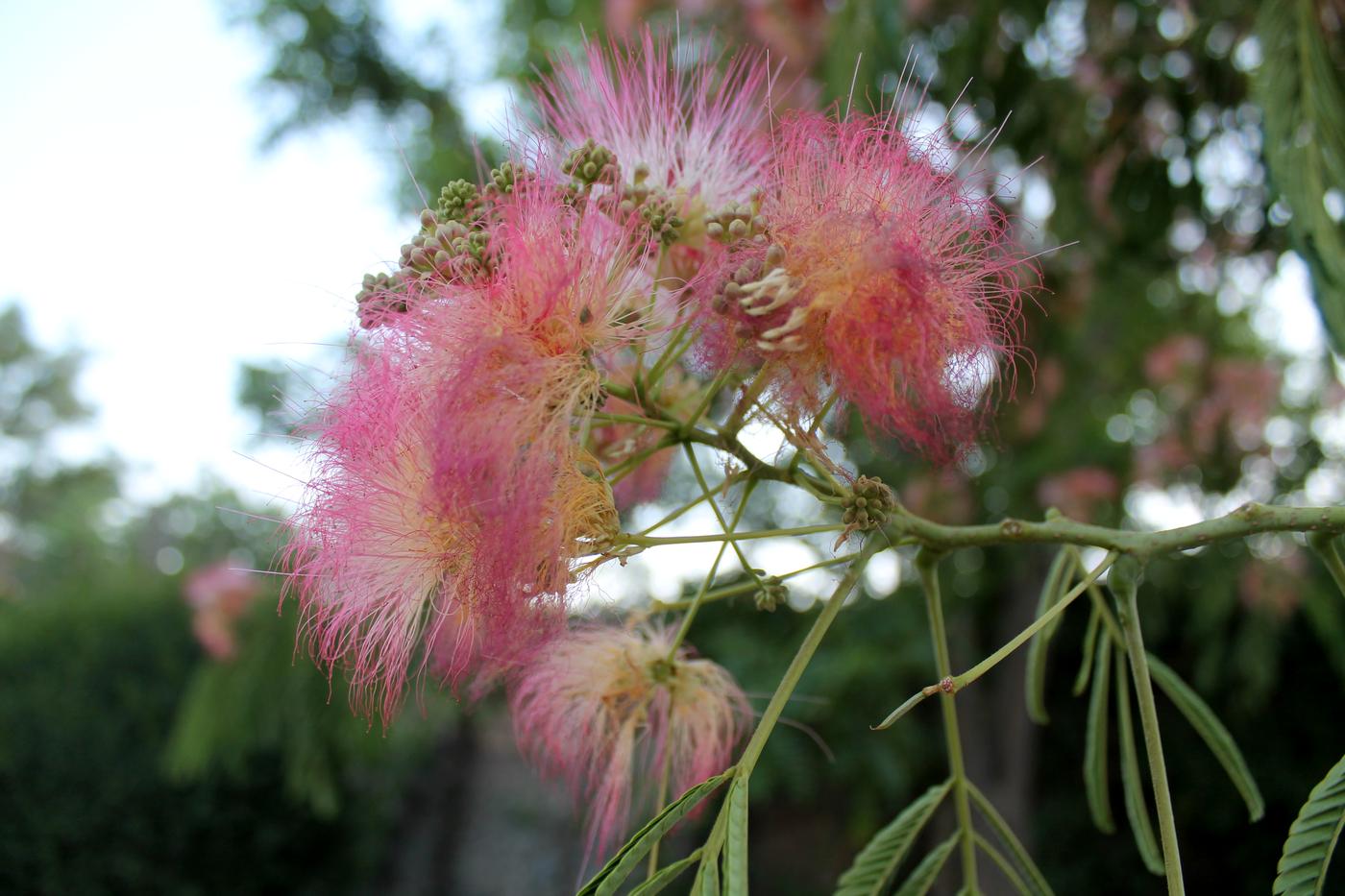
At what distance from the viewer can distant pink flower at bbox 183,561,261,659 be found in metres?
4.68

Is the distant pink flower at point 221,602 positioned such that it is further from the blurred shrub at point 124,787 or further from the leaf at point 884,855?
the leaf at point 884,855

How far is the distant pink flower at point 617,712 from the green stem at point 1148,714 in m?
0.55

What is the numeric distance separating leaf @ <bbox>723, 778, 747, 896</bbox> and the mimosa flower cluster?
0.24 metres

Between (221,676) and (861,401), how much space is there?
4029 millimetres

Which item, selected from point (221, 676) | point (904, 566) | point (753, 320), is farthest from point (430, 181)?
point (753, 320)

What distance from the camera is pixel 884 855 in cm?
119

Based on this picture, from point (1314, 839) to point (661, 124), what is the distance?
1027 millimetres

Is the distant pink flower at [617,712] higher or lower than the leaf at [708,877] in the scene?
higher

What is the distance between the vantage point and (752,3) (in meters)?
3.90

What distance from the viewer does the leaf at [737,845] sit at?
774 mm

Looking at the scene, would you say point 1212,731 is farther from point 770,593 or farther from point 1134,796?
point 770,593

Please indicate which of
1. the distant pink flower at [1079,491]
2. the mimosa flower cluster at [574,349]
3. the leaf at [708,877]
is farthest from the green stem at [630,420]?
the distant pink flower at [1079,491]

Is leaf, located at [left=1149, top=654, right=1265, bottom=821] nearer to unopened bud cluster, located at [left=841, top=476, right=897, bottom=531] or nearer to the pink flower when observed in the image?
unopened bud cluster, located at [left=841, top=476, right=897, bottom=531]

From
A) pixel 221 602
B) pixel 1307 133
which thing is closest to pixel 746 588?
pixel 1307 133
